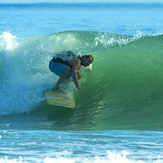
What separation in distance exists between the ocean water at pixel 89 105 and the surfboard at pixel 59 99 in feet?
0.68

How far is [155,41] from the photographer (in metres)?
14.4

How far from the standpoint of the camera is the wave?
397 inches

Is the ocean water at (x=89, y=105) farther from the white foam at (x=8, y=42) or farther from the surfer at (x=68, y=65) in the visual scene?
the surfer at (x=68, y=65)

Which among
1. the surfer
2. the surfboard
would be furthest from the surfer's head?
the surfboard

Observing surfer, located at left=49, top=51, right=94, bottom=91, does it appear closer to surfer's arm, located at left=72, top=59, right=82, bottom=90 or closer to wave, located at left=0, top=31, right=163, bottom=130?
surfer's arm, located at left=72, top=59, right=82, bottom=90

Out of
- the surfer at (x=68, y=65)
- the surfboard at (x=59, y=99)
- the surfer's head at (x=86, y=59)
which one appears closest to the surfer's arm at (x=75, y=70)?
the surfer at (x=68, y=65)

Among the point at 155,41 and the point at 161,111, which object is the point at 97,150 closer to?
the point at 161,111

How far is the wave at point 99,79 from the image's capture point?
1009cm

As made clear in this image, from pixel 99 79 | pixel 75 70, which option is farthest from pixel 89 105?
pixel 75 70

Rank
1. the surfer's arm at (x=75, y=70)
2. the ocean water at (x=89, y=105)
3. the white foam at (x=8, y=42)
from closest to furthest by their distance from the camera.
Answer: the ocean water at (x=89, y=105), the surfer's arm at (x=75, y=70), the white foam at (x=8, y=42)

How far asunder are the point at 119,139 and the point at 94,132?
741 mm

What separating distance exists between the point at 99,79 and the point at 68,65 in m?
2.02

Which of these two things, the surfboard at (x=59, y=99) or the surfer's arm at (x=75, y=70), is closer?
the surfer's arm at (x=75, y=70)

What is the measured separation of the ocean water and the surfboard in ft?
0.68
